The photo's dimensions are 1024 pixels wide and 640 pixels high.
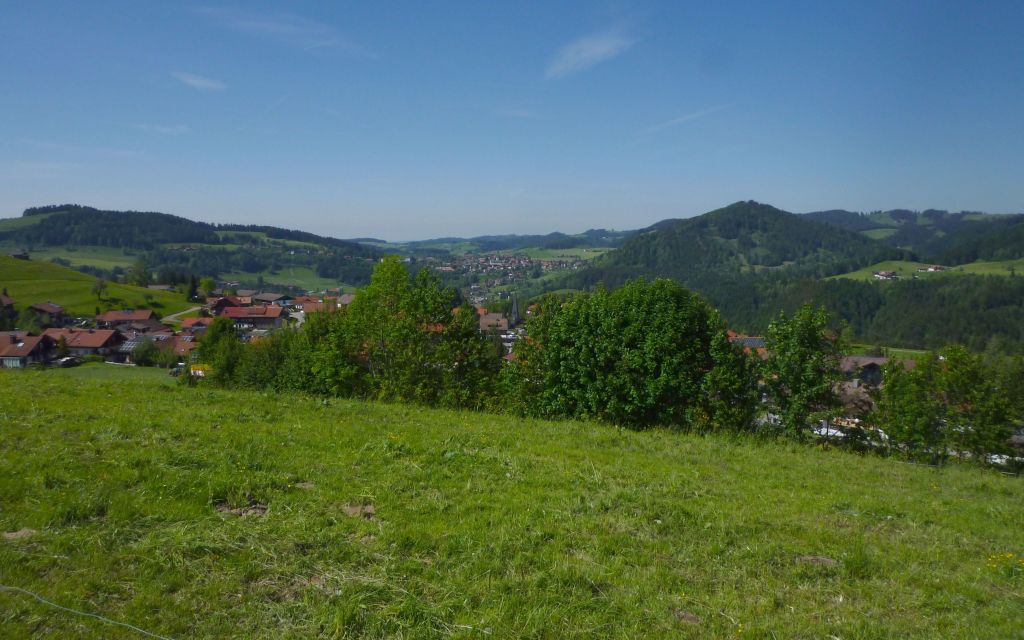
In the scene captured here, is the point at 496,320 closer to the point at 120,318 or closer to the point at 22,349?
the point at 120,318

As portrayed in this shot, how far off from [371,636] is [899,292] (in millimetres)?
151240

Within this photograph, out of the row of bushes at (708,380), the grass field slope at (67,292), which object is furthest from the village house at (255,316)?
the row of bushes at (708,380)

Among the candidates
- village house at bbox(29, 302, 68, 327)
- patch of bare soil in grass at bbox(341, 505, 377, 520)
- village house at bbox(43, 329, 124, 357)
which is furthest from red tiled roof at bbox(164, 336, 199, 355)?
patch of bare soil in grass at bbox(341, 505, 377, 520)

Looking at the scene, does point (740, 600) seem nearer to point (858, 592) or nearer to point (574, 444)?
point (858, 592)

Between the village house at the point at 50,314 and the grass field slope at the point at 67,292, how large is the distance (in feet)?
10.0

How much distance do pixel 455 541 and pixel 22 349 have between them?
80.7 m

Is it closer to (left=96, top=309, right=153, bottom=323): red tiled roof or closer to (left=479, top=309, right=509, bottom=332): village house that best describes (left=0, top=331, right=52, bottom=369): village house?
(left=96, top=309, right=153, bottom=323): red tiled roof

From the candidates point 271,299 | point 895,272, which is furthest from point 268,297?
point 895,272

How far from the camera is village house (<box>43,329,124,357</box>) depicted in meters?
76.1

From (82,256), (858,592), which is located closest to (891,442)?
(858,592)

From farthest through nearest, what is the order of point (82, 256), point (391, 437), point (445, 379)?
1. point (82, 256)
2. point (445, 379)
3. point (391, 437)

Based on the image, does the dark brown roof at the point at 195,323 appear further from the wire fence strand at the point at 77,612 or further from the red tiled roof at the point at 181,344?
the wire fence strand at the point at 77,612

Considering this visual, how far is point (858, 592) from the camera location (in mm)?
5984

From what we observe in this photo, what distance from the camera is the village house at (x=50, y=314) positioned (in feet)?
298
